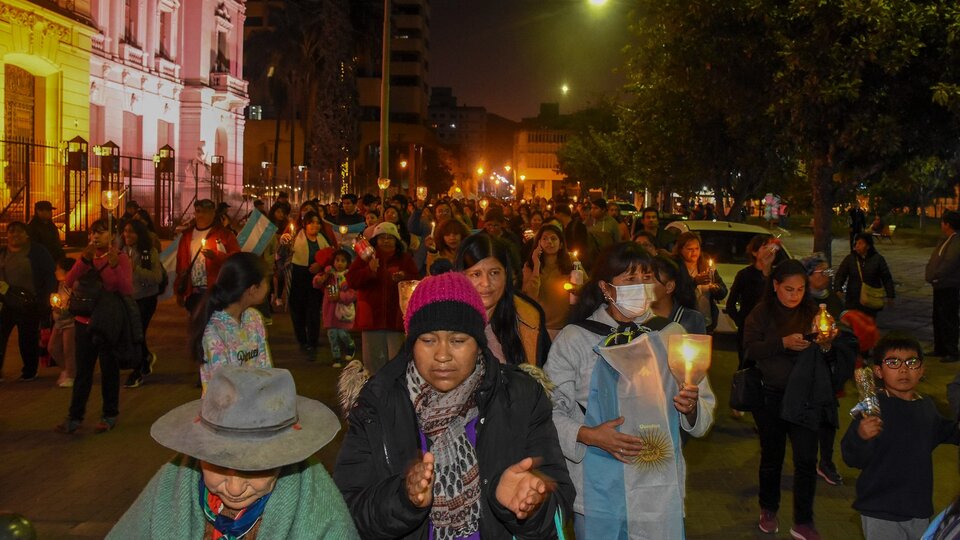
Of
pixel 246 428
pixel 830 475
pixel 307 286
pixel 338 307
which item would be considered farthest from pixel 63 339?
pixel 246 428

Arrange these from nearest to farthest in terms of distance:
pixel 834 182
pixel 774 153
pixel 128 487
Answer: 1. pixel 128 487
2. pixel 834 182
3. pixel 774 153

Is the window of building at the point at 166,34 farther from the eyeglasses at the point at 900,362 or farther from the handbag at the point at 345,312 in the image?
the eyeglasses at the point at 900,362

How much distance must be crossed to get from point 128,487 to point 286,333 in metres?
8.41

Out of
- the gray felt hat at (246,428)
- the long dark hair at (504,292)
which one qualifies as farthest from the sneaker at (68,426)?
the gray felt hat at (246,428)

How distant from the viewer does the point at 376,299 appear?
29.8 ft

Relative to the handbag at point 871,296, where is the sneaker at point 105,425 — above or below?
below

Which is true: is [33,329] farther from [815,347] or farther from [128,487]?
[815,347]

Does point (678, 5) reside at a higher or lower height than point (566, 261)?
higher

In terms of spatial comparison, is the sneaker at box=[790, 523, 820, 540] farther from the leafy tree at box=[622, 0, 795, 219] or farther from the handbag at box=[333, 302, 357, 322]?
the leafy tree at box=[622, 0, 795, 219]

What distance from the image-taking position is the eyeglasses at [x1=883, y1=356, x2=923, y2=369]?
4.95 meters

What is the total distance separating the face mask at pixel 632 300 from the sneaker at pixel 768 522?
285cm

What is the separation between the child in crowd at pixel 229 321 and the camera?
19.1 feet

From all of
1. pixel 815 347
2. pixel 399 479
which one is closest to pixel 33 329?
pixel 815 347

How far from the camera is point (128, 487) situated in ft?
23.7
